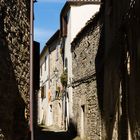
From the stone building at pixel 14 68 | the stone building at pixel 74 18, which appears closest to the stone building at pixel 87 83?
the stone building at pixel 74 18

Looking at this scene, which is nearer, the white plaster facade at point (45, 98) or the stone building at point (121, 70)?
the stone building at point (121, 70)

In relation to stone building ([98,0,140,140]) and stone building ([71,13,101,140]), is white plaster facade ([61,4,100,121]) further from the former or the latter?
stone building ([98,0,140,140])

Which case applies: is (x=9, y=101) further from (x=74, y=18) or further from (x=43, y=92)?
(x=43, y=92)

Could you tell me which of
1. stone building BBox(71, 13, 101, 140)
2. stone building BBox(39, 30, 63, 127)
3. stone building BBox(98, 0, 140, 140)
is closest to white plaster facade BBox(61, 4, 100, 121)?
stone building BBox(71, 13, 101, 140)

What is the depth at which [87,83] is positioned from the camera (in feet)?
75.3

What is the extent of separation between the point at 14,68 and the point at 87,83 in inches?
417

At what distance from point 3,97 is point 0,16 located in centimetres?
185

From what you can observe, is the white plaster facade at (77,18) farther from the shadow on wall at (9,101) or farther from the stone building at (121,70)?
the shadow on wall at (9,101)

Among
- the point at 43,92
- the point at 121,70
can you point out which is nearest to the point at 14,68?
the point at 121,70

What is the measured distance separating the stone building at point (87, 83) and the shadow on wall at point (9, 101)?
736 cm

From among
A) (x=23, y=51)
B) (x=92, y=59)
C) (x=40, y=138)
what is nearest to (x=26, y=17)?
(x=23, y=51)

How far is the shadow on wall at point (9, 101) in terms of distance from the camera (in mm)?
11469

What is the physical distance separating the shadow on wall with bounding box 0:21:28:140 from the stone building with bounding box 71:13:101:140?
7.36 m

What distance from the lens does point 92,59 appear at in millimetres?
21922
